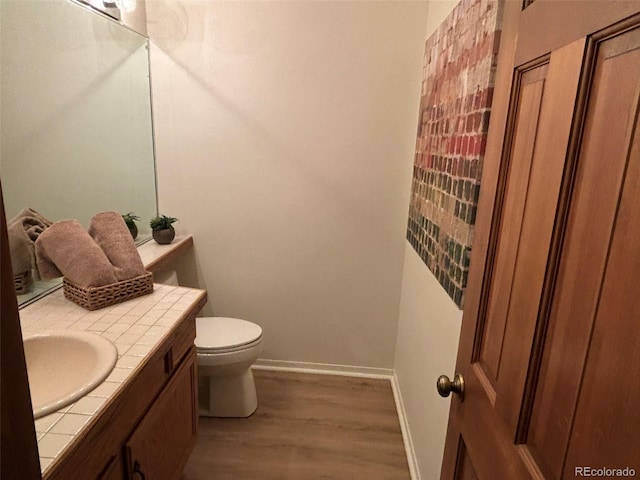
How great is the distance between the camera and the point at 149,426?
1.22m

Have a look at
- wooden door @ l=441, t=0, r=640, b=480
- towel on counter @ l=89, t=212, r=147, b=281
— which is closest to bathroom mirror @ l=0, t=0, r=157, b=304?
towel on counter @ l=89, t=212, r=147, b=281

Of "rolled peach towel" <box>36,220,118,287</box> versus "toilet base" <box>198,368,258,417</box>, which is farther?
"toilet base" <box>198,368,258,417</box>

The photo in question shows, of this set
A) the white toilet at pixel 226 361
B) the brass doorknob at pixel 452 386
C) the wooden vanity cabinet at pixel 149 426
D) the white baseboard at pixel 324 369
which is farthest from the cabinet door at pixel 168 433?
the white baseboard at pixel 324 369

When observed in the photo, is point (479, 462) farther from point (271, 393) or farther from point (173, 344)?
point (271, 393)

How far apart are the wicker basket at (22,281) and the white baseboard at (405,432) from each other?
175 centimetres

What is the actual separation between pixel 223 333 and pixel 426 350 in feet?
3.41

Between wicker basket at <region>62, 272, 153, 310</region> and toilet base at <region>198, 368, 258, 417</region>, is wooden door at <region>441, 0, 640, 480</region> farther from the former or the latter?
toilet base at <region>198, 368, 258, 417</region>

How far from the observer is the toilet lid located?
6.53ft

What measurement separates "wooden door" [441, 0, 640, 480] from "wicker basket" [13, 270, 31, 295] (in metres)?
1.55

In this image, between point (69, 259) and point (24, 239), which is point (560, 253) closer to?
point (69, 259)

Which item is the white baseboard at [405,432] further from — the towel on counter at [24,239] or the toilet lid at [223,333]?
the towel on counter at [24,239]

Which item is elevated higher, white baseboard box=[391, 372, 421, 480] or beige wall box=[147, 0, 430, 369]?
beige wall box=[147, 0, 430, 369]

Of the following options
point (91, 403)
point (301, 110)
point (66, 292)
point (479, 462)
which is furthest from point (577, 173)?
point (301, 110)

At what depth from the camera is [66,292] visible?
4.79 feet
